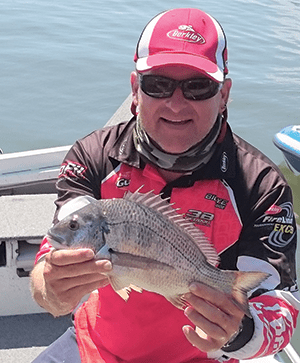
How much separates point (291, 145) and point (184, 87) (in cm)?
492

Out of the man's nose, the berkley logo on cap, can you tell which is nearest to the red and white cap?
the berkley logo on cap

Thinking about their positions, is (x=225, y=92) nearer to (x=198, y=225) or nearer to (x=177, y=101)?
(x=177, y=101)

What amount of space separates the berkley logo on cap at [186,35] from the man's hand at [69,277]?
87cm

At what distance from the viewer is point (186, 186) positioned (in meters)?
1.96

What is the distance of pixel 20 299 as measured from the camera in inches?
123

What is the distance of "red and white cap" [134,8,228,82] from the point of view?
5.92ft

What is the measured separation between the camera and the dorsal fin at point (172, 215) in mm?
1582

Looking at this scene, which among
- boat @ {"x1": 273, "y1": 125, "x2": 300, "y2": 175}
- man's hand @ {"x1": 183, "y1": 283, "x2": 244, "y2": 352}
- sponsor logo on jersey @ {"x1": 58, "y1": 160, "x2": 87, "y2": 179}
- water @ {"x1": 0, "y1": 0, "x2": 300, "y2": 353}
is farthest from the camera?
water @ {"x1": 0, "y1": 0, "x2": 300, "y2": 353}

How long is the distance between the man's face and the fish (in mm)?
336

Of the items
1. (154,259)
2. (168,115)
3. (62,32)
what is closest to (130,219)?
(154,259)

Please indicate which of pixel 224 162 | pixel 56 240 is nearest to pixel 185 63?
pixel 224 162

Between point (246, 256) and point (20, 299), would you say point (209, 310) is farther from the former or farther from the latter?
point (20, 299)

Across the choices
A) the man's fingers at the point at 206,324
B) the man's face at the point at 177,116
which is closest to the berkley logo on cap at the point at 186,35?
the man's face at the point at 177,116

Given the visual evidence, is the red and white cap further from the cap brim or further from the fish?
the fish
